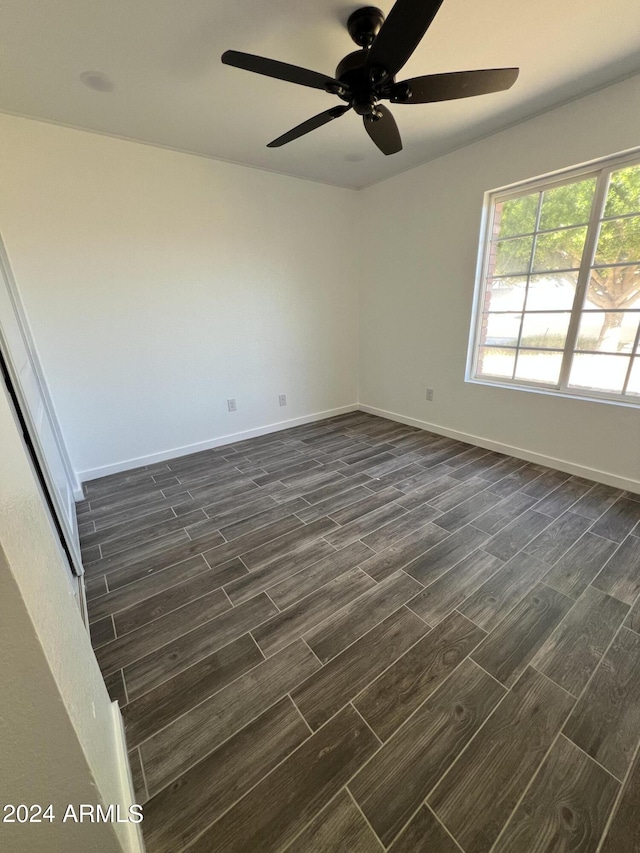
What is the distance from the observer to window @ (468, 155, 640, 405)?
233 cm

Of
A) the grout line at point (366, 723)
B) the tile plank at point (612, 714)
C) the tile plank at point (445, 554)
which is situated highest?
the tile plank at point (445, 554)

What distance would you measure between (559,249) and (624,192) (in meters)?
0.44

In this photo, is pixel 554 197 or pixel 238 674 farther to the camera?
pixel 554 197

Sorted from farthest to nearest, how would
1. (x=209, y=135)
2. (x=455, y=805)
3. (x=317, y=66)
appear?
(x=209, y=135) → (x=317, y=66) → (x=455, y=805)

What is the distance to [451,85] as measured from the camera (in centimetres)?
154

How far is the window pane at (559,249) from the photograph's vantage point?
2.51 m

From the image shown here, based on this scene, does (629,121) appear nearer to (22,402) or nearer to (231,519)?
(231,519)

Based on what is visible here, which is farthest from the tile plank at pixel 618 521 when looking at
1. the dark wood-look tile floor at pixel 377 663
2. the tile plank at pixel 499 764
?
the tile plank at pixel 499 764

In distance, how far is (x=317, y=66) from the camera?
1.93 m

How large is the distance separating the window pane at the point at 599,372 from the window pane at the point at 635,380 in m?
0.04

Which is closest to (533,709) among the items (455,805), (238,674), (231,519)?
(455,805)

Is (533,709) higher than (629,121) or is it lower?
lower

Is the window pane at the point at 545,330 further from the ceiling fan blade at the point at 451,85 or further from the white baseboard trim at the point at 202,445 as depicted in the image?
the white baseboard trim at the point at 202,445

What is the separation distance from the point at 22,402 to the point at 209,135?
7.87ft
